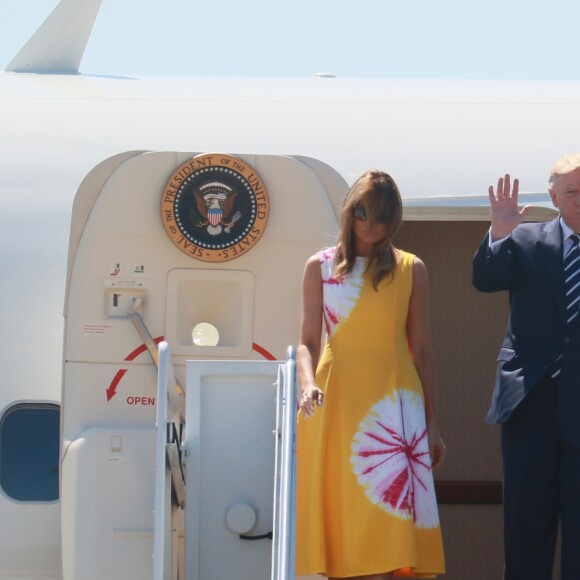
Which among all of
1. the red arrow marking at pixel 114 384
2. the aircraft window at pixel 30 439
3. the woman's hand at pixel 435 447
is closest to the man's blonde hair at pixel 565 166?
the woman's hand at pixel 435 447

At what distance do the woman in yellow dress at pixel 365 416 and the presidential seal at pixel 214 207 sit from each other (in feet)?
2.16

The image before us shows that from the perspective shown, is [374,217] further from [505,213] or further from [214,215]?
[214,215]

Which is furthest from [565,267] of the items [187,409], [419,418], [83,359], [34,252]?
[34,252]

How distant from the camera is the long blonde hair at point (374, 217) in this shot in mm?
4027

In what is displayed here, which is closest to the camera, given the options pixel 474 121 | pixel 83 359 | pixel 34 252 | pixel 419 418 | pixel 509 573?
pixel 419 418

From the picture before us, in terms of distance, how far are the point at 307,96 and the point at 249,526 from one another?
2.38 metres

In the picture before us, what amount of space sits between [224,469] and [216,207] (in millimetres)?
1086

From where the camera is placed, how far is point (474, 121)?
572 centimetres

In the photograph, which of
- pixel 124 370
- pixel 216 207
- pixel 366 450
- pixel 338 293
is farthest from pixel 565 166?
pixel 124 370

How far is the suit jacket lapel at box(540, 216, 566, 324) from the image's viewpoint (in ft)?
14.0

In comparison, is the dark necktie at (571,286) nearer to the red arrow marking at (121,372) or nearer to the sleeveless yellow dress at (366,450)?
the sleeveless yellow dress at (366,450)

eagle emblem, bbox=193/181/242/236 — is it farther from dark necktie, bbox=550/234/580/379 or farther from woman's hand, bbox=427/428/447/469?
dark necktie, bbox=550/234/580/379

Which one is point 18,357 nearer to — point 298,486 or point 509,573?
point 298,486

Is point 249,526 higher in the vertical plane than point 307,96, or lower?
lower
